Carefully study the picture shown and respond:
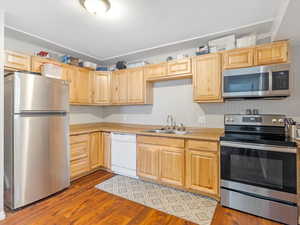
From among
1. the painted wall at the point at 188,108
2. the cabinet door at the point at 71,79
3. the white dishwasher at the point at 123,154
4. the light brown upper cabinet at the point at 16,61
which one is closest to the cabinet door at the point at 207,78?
the painted wall at the point at 188,108

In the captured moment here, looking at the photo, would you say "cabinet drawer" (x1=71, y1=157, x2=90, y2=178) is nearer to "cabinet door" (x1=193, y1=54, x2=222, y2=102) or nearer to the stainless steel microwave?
"cabinet door" (x1=193, y1=54, x2=222, y2=102)

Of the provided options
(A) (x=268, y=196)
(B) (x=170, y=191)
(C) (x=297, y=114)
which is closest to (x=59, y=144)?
(B) (x=170, y=191)

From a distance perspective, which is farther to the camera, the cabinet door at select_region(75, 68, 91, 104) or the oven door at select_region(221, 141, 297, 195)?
the cabinet door at select_region(75, 68, 91, 104)

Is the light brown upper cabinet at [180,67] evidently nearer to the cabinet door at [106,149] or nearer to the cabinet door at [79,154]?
the cabinet door at [106,149]

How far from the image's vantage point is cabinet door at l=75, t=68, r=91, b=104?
332 cm

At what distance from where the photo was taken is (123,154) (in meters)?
3.08

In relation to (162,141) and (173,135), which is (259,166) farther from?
(162,141)

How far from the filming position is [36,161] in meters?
2.18

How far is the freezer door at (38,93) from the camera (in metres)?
2.02

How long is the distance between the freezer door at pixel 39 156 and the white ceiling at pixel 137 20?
4.44 feet

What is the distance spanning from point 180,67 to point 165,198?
2.18 m

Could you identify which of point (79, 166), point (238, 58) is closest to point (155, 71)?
point (238, 58)

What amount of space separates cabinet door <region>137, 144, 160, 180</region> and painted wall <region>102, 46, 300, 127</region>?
31.0 inches

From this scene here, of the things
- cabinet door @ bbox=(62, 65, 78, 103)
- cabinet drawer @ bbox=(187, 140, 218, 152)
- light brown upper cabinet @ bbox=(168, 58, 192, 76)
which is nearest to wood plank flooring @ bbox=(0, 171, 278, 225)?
cabinet drawer @ bbox=(187, 140, 218, 152)
